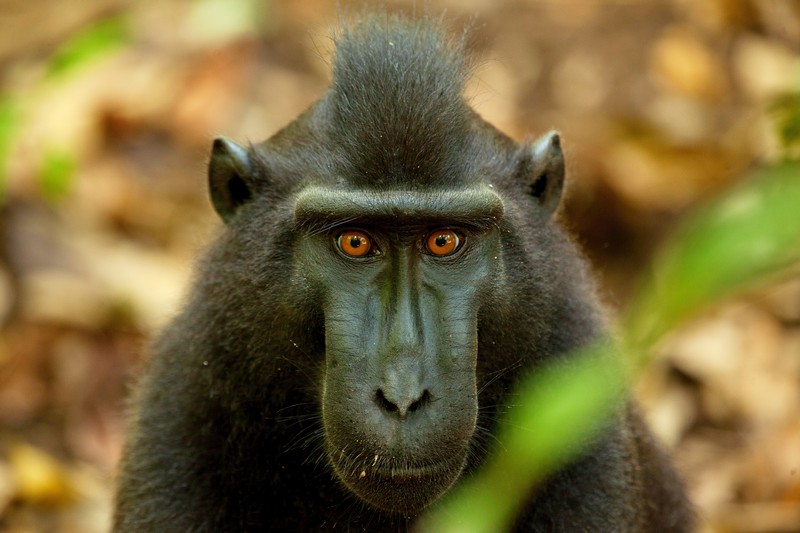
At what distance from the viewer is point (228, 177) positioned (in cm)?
496

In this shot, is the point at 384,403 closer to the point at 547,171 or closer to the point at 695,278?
the point at 547,171

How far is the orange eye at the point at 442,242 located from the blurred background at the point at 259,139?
2.42 metres

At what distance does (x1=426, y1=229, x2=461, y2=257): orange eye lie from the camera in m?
4.48

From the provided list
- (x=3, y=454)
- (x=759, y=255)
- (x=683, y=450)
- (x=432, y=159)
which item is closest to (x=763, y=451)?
(x=683, y=450)

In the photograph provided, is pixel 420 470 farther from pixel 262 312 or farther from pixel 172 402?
pixel 172 402

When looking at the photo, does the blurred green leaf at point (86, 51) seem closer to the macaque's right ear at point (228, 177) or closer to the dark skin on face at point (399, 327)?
the macaque's right ear at point (228, 177)

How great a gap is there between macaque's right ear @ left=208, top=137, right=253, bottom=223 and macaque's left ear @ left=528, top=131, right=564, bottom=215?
1184mm

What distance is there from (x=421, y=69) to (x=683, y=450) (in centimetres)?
478

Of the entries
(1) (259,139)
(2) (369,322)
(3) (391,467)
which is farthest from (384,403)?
(1) (259,139)

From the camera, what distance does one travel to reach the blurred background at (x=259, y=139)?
811 centimetres

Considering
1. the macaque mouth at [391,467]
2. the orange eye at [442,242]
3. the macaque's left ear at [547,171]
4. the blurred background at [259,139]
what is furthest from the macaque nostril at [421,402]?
the blurred background at [259,139]

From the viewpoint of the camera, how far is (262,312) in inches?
185

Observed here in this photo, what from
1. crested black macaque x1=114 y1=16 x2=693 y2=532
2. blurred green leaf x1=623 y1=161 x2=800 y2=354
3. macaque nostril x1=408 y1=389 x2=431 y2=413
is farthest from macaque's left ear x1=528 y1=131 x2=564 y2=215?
→ blurred green leaf x1=623 y1=161 x2=800 y2=354

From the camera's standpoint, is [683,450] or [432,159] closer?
[432,159]
